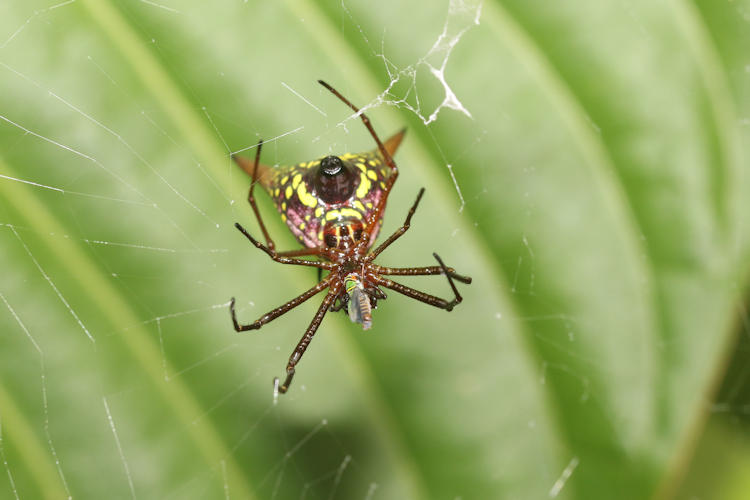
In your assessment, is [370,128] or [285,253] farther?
[285,253]

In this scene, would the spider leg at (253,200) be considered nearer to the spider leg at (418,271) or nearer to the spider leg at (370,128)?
the spider leg at (370,128)

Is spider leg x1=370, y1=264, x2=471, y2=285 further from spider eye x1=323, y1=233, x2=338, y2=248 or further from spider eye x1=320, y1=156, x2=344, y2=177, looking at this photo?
spider eye x1=320, y1=156, x2=344, y2=177

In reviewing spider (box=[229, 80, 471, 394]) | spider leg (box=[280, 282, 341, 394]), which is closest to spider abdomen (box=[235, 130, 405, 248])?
spider (box=[229, 80, 471, 394])

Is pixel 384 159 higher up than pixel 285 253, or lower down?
higher up

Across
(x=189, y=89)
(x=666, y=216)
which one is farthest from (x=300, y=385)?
(x=666, y=216)

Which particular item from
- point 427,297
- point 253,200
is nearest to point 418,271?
point 427,297

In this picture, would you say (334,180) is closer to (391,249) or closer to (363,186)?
(363,186)

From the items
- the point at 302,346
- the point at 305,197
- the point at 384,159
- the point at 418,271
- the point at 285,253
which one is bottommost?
the point at 302,346

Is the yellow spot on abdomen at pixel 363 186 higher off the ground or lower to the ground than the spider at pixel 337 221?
higher

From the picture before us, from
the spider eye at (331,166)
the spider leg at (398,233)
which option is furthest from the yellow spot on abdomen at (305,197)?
the spider leg at (398,233)
